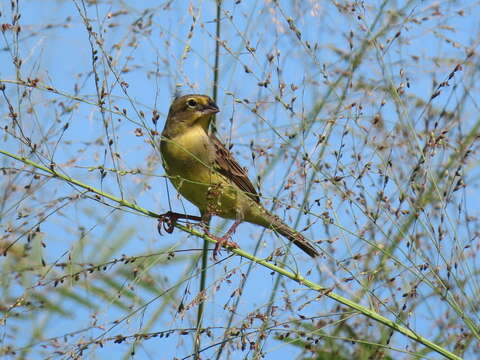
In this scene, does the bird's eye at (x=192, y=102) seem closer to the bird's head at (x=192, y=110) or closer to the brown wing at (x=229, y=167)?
the bird's head at (x=192, y=110)

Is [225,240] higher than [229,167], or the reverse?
[229,167]

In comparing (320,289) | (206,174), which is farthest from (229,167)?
(320,289)

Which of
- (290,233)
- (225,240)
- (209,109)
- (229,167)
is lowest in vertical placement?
(290,233)

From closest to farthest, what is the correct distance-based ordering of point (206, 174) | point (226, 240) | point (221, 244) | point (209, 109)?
point (221, 244) → point (226, 240) → point (206, 174) → point (209, 109)

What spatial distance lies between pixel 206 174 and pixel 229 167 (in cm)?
20

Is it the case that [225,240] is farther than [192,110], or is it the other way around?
[192,110]

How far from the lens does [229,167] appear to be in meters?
3.64

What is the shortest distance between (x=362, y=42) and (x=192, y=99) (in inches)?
59.0

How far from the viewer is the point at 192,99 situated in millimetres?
4418

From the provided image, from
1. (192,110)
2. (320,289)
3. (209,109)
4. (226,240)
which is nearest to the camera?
(320,289)

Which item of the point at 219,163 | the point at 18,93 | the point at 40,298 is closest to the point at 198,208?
the point at 219,163

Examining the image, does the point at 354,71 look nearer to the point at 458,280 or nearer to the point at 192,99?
the point at 458,280

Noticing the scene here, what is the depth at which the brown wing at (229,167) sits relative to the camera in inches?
134

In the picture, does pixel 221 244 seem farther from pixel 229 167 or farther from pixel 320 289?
pixel 320 289
